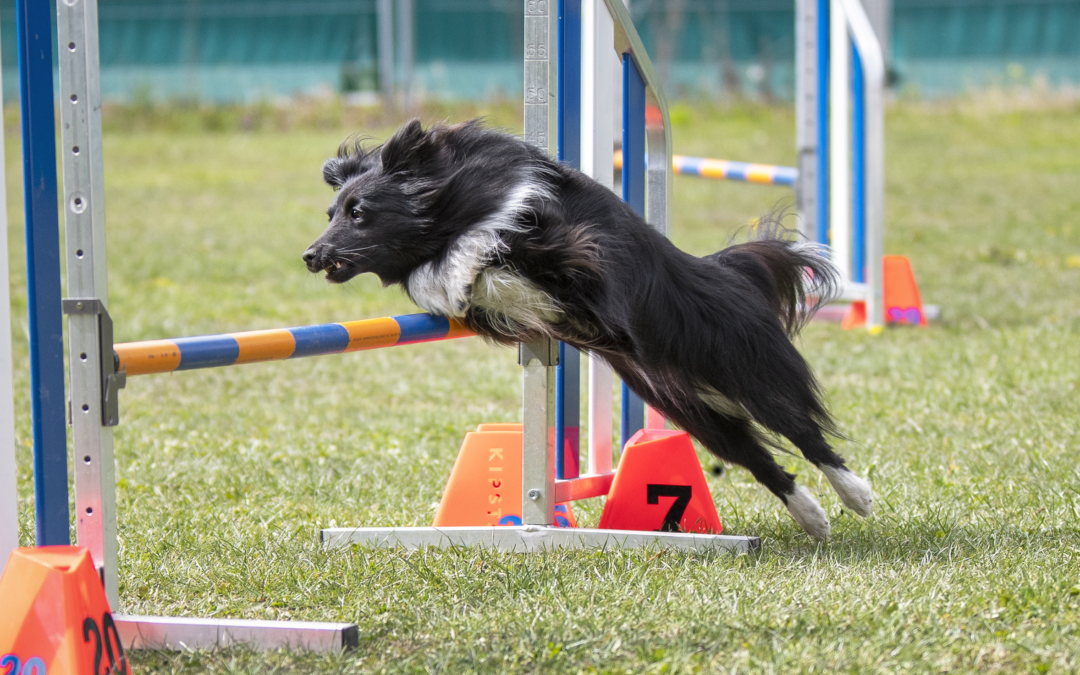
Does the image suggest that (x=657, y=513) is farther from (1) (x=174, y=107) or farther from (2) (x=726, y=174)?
(1) (x=174, y=107)

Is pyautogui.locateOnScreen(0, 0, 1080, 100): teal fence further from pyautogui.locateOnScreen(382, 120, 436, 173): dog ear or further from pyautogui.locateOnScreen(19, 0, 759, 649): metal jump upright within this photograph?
pyautogui.locateOnScreen(19, 0, 759, 649): metal jump upright

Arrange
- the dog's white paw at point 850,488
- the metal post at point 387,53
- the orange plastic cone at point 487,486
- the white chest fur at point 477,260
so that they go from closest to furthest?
the white chest fur at point 477,260 < the dog's white paw at point 850,488 < the orange plastic cone at point 487,486 < the metal post at point 387,53

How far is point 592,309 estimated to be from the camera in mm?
2617

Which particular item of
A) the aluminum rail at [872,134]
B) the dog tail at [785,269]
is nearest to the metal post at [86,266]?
the dog tail at [785,269]

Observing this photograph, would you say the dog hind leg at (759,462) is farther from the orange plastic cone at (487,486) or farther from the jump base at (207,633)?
the jump base at (207,633)

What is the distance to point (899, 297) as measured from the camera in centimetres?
668

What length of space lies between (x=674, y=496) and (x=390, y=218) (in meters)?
1.11

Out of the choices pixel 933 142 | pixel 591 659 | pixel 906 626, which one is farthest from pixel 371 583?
pixel 933 142

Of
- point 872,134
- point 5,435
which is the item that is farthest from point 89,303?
point 872,134

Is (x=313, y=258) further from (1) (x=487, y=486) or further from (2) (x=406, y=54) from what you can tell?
(2) (x=406, y=54)

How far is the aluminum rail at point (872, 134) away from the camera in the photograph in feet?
20.4

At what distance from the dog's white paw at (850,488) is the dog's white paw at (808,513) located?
0.08 metres

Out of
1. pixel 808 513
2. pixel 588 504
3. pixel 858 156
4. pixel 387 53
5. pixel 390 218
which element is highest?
pixel 387 53

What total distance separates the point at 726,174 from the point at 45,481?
5.28 metres
